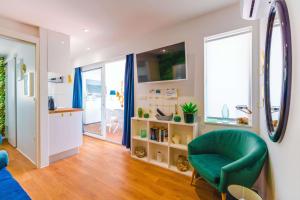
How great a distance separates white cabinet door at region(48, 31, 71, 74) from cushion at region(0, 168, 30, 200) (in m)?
2.08

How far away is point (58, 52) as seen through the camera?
295 centimetres

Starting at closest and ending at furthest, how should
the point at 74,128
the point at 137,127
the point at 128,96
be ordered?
the point at 74,128 < the point at 137,127 < the point at 128,96

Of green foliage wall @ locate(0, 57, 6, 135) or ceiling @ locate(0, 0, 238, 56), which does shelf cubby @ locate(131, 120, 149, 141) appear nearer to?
ceiling @ locate(0, 0, 238, 56)

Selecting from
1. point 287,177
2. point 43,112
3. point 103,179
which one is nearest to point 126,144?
point 103,179

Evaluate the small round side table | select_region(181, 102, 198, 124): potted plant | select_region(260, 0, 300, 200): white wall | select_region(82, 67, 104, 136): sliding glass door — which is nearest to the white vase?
select_region(181, 102, 198, 124): potted plant

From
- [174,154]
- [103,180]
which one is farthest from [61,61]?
[174,154]

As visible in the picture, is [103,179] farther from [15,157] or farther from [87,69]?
[87,69]

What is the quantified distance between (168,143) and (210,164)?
0.93 meters

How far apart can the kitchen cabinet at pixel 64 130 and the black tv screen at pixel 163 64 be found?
161cm

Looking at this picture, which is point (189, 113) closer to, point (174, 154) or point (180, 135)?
point (180, 135)

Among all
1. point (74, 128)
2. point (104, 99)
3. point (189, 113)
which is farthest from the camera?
point (104, 99)

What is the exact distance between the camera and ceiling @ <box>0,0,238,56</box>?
6.81 ft

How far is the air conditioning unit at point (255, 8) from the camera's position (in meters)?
1.39

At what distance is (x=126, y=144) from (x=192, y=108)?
75.2 inches
